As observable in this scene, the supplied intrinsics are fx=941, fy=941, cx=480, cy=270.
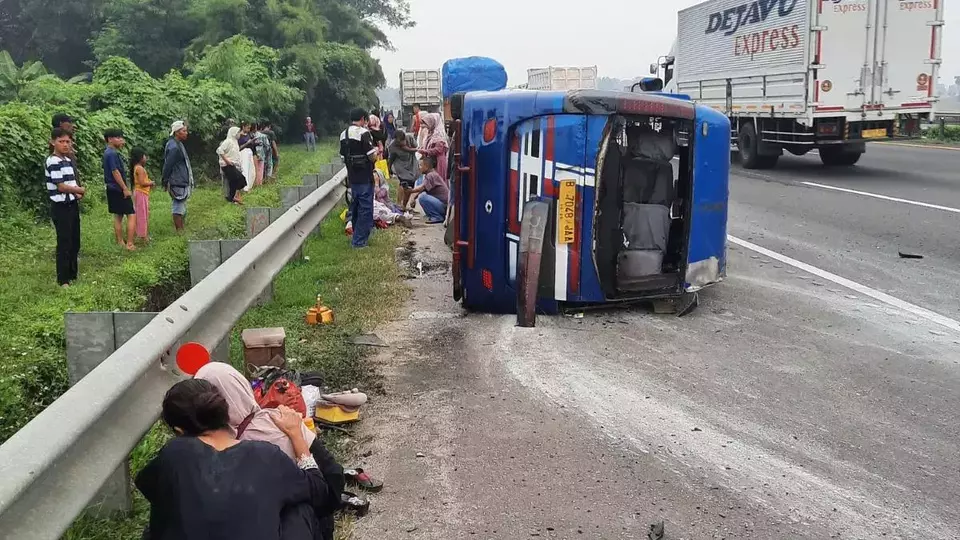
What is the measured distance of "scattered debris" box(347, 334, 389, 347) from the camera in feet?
21.3

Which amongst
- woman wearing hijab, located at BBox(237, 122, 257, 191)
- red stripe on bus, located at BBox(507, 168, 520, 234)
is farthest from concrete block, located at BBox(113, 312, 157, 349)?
woman wearing hijab, located at BBox(237, 122, 257, 191)

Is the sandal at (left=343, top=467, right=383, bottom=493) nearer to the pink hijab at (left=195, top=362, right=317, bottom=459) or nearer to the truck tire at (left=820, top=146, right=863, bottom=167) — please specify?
the pink hijab at (left=195, top=362, right=317, bottom=459)

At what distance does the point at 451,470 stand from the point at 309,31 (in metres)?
41.3

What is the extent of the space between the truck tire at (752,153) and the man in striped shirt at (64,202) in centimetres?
1588

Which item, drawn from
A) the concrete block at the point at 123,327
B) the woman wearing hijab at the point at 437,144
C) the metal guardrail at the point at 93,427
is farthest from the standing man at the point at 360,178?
the concrete block at the point at 123,327

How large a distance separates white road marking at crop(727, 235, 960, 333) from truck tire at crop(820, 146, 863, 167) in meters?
11.2

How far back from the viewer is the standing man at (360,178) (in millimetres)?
11117

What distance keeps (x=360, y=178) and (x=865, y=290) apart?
19.0 ft

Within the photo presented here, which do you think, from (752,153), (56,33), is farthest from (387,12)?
(752,153)

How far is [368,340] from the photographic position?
6.59 meters

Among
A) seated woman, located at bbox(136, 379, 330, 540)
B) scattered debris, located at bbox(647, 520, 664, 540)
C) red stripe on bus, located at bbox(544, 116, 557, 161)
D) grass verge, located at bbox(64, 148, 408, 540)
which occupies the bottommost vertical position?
scattered debris, located at bbox(647, 520, 664, 540)

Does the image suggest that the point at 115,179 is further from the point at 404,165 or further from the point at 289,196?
the point at 404,165

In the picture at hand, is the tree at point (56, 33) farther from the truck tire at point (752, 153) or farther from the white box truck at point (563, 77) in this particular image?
the truck tire at point (752, 153)

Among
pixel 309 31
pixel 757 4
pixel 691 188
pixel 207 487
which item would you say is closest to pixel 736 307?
pixel 691 188
